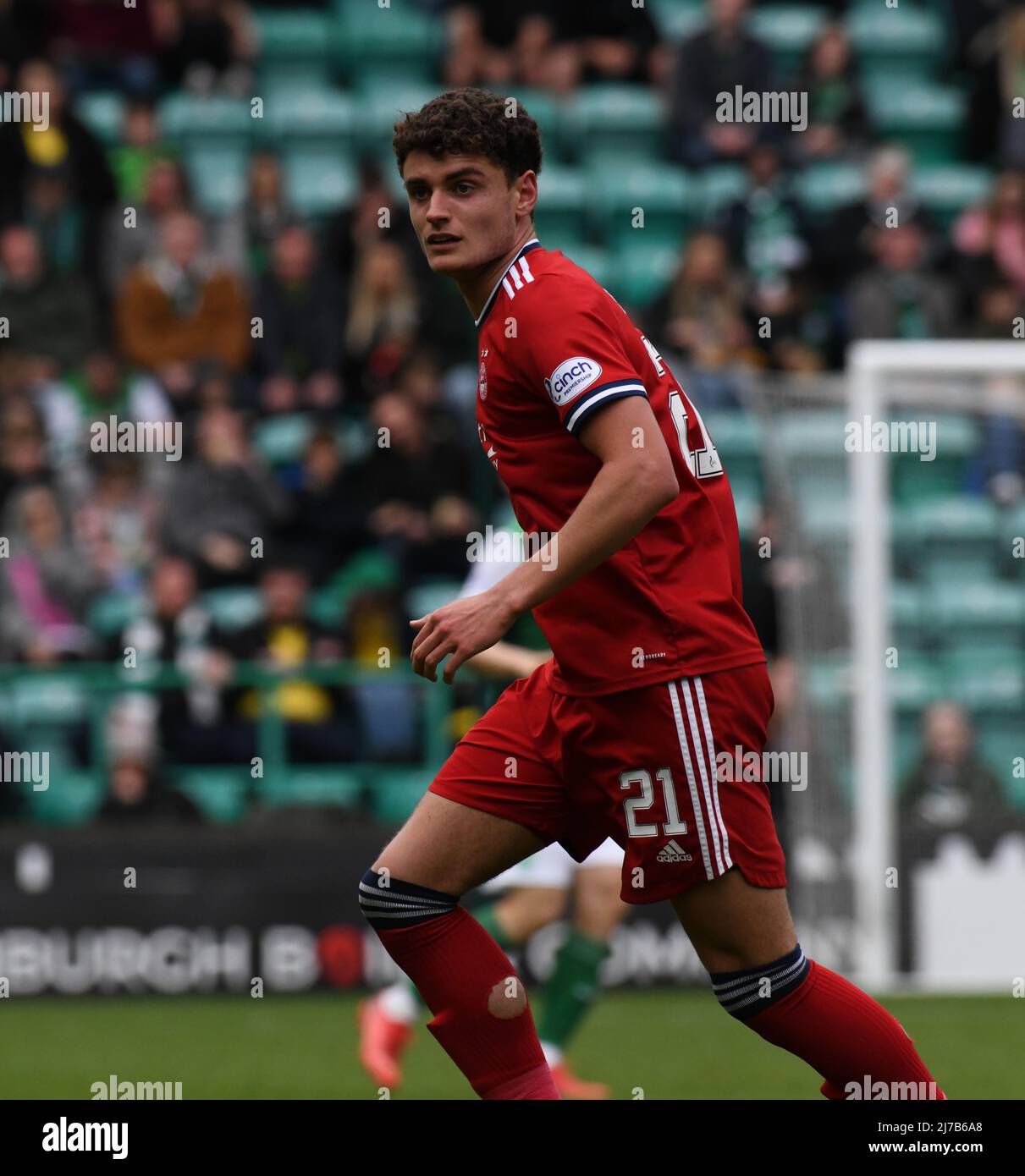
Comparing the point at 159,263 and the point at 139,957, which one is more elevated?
the point at 159,263

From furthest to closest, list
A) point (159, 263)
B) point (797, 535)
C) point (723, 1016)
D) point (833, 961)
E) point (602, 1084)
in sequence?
point (159, 263) < point (797, 535) < point (833, 961) < point (723, 1016) < point (602, 1084)

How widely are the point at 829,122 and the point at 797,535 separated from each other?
423cm

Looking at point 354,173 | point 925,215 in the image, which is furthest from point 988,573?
point 354,173

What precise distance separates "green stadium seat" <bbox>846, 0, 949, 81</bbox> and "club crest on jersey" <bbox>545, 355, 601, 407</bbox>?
10.9 metres

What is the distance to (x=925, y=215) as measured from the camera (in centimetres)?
1241

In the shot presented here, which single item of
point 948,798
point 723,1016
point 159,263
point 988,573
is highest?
point 159,263

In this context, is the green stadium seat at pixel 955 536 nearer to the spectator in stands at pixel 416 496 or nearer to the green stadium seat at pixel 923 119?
the spectator in stands at pixel 416 496

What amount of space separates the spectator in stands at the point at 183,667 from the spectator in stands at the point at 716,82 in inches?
188

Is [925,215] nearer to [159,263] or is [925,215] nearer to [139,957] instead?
[159,263]

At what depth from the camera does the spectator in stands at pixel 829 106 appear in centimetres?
1293

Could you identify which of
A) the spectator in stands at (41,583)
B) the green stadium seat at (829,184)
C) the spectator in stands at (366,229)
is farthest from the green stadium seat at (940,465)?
the spectator in stands at (41,583)

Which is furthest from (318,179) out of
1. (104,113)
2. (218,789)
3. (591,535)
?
(591,535)

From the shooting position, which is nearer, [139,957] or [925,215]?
[139,957]

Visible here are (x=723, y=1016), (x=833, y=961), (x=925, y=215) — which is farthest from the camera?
(x=925, y=215)
